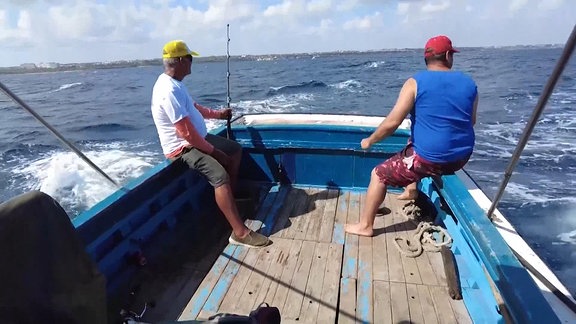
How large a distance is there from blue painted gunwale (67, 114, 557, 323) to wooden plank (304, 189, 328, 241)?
0.23 meters

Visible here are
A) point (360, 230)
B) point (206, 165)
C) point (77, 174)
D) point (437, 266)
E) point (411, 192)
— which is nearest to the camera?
point (437, 266)

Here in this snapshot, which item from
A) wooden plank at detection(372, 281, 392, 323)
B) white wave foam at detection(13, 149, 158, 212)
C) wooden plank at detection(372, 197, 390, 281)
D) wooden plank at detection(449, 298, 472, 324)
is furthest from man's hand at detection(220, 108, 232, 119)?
white wave foam at detection(13, 149, 158, 212)

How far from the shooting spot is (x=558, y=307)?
1.80m

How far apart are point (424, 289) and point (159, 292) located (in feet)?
5.50

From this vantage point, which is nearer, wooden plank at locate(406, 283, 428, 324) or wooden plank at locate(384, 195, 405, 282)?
wooden plank at locate(406, 283, 428, 324)

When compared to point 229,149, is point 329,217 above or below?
below

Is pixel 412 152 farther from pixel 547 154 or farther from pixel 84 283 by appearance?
pixel 547 154

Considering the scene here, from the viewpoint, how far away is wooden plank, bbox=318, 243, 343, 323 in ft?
7.26

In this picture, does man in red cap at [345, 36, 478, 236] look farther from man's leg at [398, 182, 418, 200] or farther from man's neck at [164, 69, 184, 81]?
man's neck at [164, 69, 184, 81]

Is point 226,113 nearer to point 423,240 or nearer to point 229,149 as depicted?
point 229,149

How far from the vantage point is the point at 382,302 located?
7.63 feet

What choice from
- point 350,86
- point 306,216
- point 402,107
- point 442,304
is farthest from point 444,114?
point 350,86

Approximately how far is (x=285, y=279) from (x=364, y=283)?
50 cm

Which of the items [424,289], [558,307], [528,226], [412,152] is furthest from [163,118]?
[528,226]
